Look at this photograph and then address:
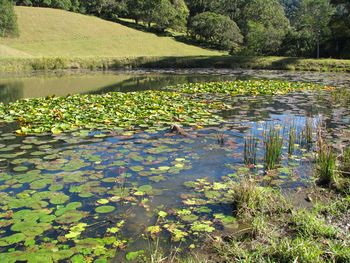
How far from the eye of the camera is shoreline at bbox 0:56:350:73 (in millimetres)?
39781

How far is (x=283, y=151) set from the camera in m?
9.16

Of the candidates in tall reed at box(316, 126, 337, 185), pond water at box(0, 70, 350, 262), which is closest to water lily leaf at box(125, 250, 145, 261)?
pond water at box(0, 70, 350, 262)

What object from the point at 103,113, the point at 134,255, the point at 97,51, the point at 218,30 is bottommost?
the point at 134,255

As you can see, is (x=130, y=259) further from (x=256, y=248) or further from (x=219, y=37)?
(x=219, y=37)

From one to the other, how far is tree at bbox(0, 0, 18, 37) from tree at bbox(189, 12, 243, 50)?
118 ft

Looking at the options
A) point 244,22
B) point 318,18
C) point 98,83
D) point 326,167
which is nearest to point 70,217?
point 326,167

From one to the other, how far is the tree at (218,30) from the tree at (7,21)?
3583cm

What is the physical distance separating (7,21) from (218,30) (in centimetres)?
3868

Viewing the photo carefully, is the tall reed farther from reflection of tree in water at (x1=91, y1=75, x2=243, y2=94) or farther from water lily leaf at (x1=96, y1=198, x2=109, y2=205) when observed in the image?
reflection of tree in water at (x1=91, y1=75, x2=243, y2=94)

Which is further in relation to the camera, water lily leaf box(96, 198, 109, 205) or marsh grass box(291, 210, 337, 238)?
water lily leaf box(96, 198, 109, 205)

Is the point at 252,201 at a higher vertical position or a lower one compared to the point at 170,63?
lower

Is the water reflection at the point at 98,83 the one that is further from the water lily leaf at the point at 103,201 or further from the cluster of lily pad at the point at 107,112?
the water lily leaf at the point at 103,201

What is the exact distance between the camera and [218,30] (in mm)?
74688

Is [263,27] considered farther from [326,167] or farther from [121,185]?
[121,185]
